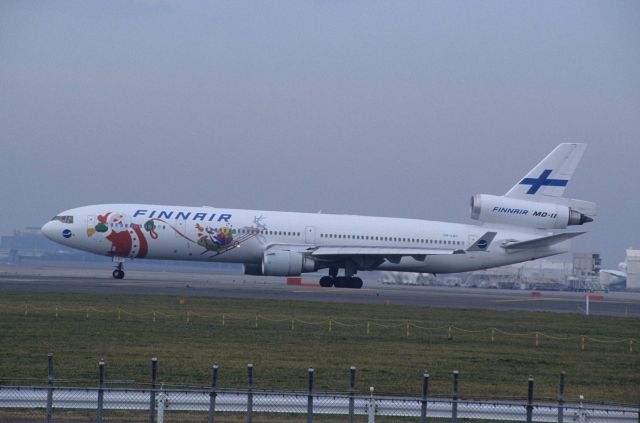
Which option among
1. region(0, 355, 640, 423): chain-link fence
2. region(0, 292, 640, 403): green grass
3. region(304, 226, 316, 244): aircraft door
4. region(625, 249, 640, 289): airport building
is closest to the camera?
region(0, 355, 640, 423): chain-link fence

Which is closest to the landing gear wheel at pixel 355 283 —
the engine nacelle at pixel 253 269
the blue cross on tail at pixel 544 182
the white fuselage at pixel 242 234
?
the white fuselage at pixel 242 234

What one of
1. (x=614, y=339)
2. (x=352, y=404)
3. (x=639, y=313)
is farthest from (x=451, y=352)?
(x=639, y=313)

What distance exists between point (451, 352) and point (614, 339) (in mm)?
8486

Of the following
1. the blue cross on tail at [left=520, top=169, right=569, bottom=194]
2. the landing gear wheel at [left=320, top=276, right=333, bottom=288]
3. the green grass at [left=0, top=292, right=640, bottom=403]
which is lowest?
the green grass at [left=0, top=292, right=640, bottom=403]

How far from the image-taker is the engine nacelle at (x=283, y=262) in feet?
179

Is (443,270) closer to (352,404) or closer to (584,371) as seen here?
(584,371)

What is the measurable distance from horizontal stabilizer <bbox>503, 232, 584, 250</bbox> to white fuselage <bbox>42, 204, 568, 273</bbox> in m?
0.43

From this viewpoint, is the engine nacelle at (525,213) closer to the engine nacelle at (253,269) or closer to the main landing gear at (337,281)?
the main landing gear at (337,281)

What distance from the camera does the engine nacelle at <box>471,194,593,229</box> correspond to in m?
60.3

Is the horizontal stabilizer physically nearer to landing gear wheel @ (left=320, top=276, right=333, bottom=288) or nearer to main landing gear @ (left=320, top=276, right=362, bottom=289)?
main landing gear @ (left=320, top=276, right=362, bottom=289)

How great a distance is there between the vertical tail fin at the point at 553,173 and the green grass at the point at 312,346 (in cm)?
2018

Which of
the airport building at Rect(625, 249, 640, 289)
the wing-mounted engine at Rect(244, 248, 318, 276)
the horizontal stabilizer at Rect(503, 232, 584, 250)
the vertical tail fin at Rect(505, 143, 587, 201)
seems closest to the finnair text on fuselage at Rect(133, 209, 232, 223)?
the wing-mounted engine at Rect(244, 248, 318, 276)

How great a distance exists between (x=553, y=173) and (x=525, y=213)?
3.07 metres

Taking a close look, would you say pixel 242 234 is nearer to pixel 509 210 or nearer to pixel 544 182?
pixel 509 210
